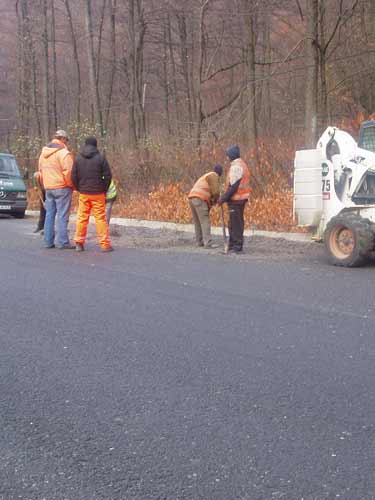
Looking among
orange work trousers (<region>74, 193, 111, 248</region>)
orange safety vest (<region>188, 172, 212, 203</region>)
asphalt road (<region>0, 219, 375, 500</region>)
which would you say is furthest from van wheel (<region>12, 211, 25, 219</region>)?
asphalt road (<region>0, 219, 375, 500</region>)

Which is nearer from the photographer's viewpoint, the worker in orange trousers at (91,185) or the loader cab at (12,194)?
the worker in orange trousers at (91,185)

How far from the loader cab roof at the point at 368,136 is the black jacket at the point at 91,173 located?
4074mm

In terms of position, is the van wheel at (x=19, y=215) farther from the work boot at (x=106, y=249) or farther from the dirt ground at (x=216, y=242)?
the work boot at (x=106, y=249)

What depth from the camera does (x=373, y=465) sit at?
339cm

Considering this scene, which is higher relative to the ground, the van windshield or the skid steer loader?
the van windshield

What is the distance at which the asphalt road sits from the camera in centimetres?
329

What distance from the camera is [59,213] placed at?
453 inches

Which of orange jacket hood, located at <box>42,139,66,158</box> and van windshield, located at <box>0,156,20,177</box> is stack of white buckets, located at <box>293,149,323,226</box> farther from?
van windshield, located at <box>0,156,20,177</box>

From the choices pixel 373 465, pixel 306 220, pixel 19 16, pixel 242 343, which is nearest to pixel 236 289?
pixel 242 343

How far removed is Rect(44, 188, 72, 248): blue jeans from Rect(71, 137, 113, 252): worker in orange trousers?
449mm

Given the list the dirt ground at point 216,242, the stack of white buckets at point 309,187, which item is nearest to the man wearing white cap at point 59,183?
the dirt ground at point 216,242

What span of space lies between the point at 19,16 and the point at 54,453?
3062cm

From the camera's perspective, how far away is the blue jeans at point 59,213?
1150cm

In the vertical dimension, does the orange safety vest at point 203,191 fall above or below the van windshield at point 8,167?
below
